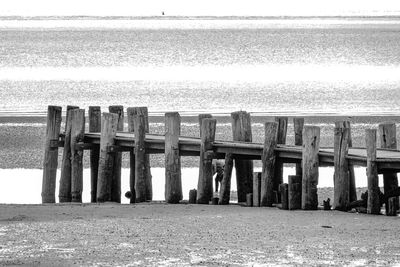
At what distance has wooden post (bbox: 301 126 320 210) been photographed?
17.9 metres

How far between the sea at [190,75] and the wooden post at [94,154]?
852 mm

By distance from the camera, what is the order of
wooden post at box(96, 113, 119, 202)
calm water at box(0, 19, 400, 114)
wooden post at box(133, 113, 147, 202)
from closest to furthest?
wooden post at box(133, 113, 147, 202)
wooden post at box(96, 113, 119, 202)
calm water at box(0, 19, 400, 114)

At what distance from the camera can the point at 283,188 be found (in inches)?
723

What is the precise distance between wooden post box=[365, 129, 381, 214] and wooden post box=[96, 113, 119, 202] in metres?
4.51

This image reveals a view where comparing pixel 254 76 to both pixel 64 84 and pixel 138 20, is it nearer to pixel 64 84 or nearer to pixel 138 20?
pixel 64 84

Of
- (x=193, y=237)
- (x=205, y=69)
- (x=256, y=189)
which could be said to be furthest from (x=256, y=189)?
(x=205, y=69)

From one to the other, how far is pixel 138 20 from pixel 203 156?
3344 inches

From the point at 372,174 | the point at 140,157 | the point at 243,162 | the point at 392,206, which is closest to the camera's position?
the point at 372,174

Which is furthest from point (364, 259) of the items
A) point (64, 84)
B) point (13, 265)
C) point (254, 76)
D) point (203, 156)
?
point (254, 76)

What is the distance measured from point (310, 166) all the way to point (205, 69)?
34648 millimetres

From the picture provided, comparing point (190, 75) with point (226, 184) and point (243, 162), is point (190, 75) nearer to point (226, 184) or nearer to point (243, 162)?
point (243, 162)

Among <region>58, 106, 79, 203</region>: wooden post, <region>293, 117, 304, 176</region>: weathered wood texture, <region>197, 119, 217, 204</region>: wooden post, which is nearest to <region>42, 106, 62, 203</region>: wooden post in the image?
<region>58, 106, 79, 203</region>: wooden post

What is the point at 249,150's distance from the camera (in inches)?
747

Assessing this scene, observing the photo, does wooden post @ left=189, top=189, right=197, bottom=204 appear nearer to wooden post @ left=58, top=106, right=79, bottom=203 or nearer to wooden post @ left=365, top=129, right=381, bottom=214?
wooden post @ left=58, top=106, right=79, bottom=203
